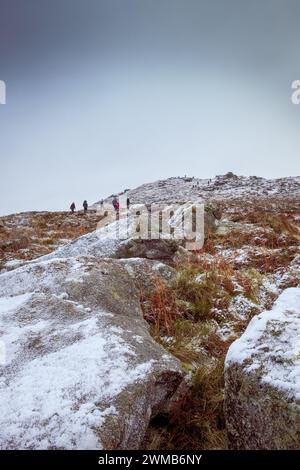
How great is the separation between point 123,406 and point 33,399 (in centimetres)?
70

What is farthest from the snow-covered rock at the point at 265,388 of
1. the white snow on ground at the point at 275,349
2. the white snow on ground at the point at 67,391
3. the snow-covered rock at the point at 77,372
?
the white snow on ground at the point at 67,391

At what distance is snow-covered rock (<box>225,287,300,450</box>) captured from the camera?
212cm

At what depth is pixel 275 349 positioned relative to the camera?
2576 millimetres

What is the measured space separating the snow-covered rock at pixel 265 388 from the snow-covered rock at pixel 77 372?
2.17 ft

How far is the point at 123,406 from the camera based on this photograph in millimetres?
2416

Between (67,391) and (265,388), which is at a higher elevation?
(265,388)

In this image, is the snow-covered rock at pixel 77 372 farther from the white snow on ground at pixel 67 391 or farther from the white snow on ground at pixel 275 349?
the white snow on ground at pixel 275 349

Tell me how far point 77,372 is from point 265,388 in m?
1.48

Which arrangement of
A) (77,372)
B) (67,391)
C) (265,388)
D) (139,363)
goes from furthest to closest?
1. (139,363)
2. (77,372)
3. (67,391)
4. (265,388)

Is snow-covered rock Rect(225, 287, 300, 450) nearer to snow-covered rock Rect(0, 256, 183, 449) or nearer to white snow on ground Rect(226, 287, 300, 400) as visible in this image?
white snow on ground Rect(226, 287, 300, 400)

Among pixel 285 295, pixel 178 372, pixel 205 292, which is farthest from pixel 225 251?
pixel 178 372

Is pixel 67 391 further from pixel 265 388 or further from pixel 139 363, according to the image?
pixel 265 388

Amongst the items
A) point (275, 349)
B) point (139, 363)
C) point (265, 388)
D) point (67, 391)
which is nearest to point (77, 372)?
point (67, 391)

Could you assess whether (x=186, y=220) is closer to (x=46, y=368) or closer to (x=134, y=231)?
(x=134, y=231)
